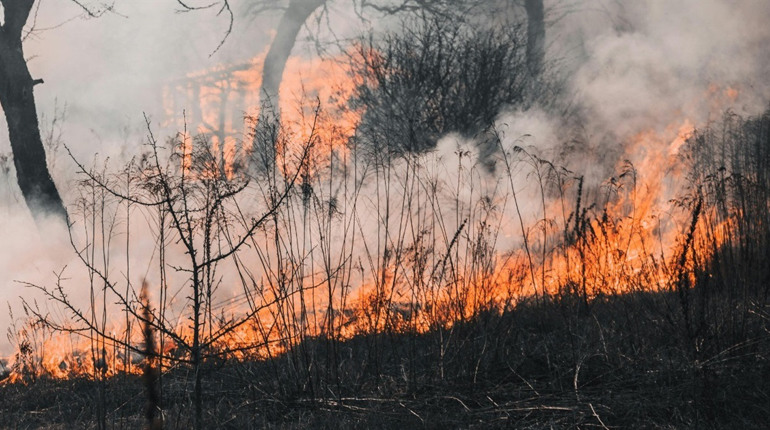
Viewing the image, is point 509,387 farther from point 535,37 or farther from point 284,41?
point 284,41

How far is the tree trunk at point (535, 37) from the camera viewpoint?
11328mm

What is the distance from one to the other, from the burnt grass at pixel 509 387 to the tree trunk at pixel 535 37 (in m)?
7.68

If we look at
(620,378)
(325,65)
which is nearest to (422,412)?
(620,378)

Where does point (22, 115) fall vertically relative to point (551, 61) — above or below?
below

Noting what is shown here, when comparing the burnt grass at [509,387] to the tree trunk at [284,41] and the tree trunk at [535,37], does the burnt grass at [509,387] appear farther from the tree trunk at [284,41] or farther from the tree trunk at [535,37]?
the tree trunk at [284,41]

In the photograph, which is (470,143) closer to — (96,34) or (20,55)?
(20,55)

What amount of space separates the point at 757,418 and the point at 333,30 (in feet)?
42.3

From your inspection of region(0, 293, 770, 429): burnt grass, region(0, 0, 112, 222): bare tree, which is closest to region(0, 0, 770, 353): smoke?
region(0, 0, 112, 222): bare tree

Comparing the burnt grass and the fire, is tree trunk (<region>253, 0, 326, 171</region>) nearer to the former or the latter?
the fire

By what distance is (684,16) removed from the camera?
12.5 meters

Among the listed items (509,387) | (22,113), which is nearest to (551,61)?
(22,113)

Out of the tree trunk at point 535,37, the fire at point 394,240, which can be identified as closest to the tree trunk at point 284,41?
the fire at point 394,240

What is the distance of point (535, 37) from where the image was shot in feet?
43.4

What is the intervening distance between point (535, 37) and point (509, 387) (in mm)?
10915
